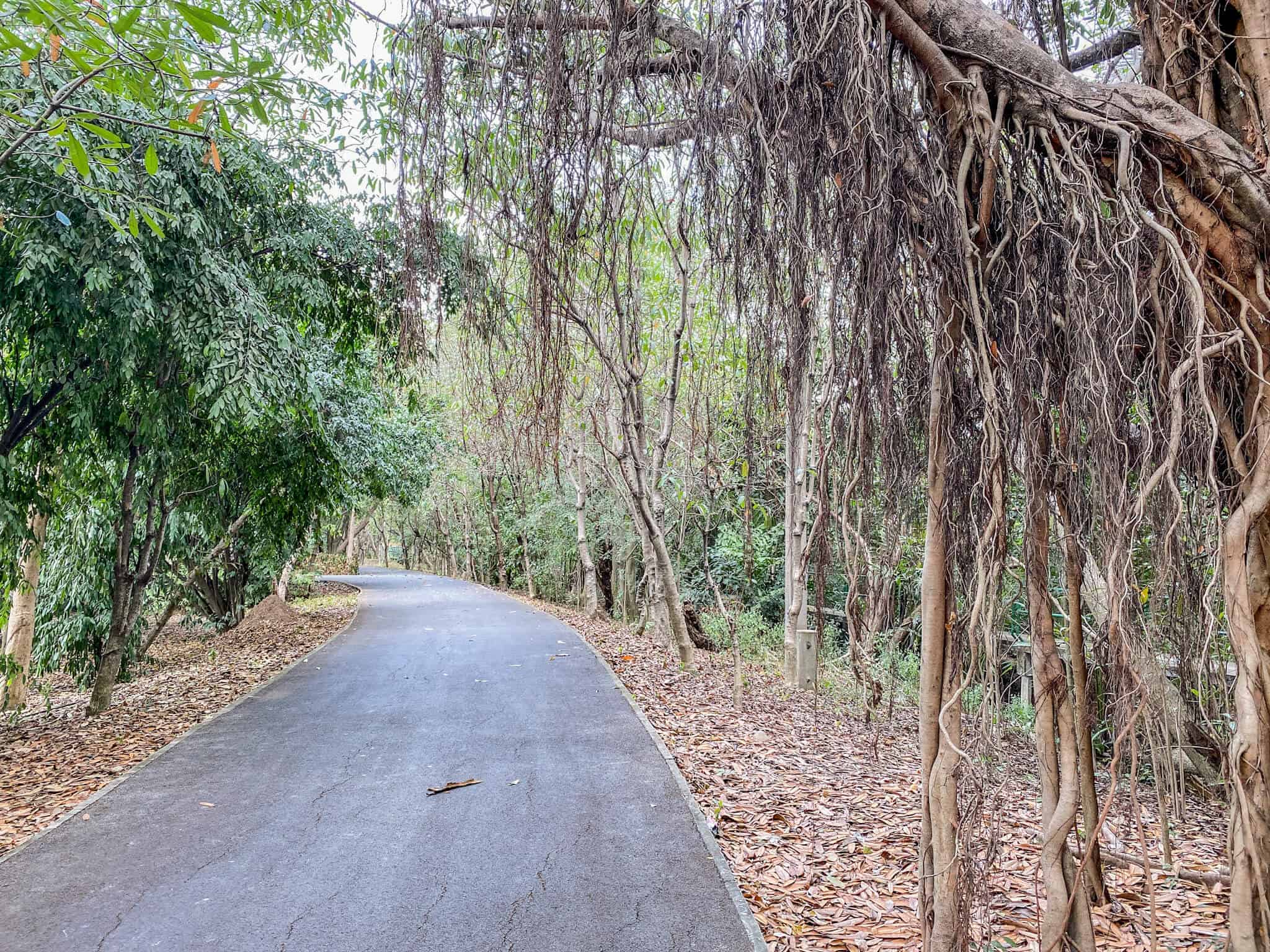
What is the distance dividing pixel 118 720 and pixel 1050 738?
8.45 meters

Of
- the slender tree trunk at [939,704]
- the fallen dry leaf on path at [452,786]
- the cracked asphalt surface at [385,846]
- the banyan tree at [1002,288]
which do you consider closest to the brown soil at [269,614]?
the cracked asphalt surface at [385,846]

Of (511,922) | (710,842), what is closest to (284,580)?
(710,842)

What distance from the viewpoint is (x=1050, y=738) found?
267 cm

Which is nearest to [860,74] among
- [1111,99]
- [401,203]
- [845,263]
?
[845,263]

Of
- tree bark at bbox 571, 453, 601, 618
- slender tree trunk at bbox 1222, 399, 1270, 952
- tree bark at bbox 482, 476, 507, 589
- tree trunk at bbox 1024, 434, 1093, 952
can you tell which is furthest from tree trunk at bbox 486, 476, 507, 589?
slender tree trunk at bbox 1222, 399, 1270, 952

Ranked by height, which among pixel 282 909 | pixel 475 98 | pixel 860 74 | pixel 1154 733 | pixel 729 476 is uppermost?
pixel 475 98

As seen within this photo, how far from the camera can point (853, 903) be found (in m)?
3.97

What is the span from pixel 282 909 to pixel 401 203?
141 inches

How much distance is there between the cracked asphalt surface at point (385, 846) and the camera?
370cm

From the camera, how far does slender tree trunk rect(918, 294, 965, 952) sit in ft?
8.79

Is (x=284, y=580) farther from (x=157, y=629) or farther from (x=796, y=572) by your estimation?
(x=796, y=572)

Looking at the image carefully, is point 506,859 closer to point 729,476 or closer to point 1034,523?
point 1034,523

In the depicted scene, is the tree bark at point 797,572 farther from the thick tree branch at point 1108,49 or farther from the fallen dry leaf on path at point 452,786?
the thick tree branch at point 1108,49

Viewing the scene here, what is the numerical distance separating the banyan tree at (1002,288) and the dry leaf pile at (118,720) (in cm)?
527
